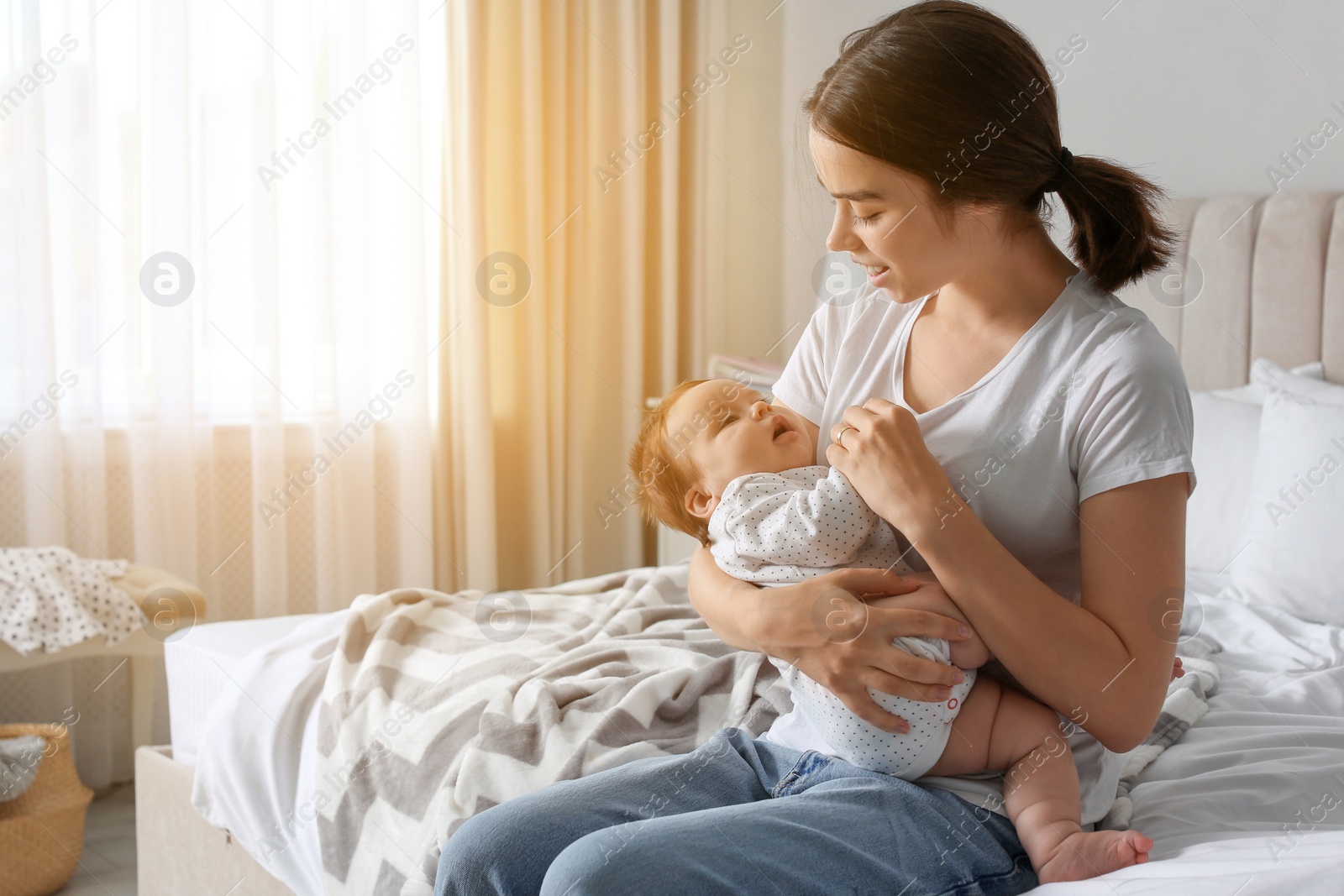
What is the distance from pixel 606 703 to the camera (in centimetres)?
143

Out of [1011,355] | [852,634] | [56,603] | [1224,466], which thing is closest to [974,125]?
[1011,355]

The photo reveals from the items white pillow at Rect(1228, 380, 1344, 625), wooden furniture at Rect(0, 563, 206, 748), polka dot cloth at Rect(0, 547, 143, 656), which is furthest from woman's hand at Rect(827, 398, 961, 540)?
polka dot cloth at Rect(0, 547, 143, 656)

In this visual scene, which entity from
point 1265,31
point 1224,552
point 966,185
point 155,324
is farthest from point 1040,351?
point 155,324

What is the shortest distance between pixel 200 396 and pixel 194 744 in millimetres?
1327

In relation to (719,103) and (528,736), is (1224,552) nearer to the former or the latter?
(528,736)

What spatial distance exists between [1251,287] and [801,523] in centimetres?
158

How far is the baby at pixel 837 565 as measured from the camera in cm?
99

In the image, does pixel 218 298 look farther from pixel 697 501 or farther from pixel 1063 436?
pixel 1063 436

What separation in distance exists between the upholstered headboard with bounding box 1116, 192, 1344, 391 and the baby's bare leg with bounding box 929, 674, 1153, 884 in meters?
1.43

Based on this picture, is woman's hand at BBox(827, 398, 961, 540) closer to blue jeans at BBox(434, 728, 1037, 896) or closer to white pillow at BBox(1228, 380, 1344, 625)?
blue jeans at BBox(434, 728, 1037, 896)

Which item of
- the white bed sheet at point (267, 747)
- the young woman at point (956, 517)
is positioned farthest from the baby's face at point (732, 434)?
the white bed sheet at point (267, 747)

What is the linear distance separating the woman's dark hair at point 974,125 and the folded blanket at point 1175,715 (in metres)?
0.53

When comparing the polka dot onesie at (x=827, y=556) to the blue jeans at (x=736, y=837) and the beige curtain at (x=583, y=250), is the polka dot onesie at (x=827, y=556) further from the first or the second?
the beige curtain at (x=583, y=250)

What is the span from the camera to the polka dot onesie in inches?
39.8
